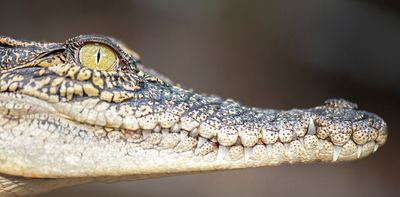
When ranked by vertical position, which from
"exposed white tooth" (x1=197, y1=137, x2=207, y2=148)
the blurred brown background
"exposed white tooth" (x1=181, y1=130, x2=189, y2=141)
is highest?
the blurred brown background

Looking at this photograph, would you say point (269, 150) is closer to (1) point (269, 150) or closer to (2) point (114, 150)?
(1) point (269, 150)

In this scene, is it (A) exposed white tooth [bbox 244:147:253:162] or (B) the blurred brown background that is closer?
(A) exposed white tooth [bbox 244:147:253:162]

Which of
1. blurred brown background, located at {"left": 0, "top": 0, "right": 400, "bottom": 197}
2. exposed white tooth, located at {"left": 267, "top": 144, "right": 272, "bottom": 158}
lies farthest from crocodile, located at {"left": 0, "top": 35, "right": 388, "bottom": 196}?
blurred brown background, located at {"left": 0, "top": 0, "right": 400, "bottom": 197}

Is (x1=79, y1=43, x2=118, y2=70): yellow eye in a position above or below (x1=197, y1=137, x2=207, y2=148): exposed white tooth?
above

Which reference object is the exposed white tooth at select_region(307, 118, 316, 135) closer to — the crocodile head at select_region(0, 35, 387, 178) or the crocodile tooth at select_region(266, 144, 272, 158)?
the crocodile head at select_region(0, 35, 387, 178)

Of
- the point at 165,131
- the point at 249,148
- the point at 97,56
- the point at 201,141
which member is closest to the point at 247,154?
the point at 249,148

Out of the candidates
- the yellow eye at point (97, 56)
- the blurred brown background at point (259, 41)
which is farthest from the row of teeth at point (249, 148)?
the blurred brown background at point (259, 41)
